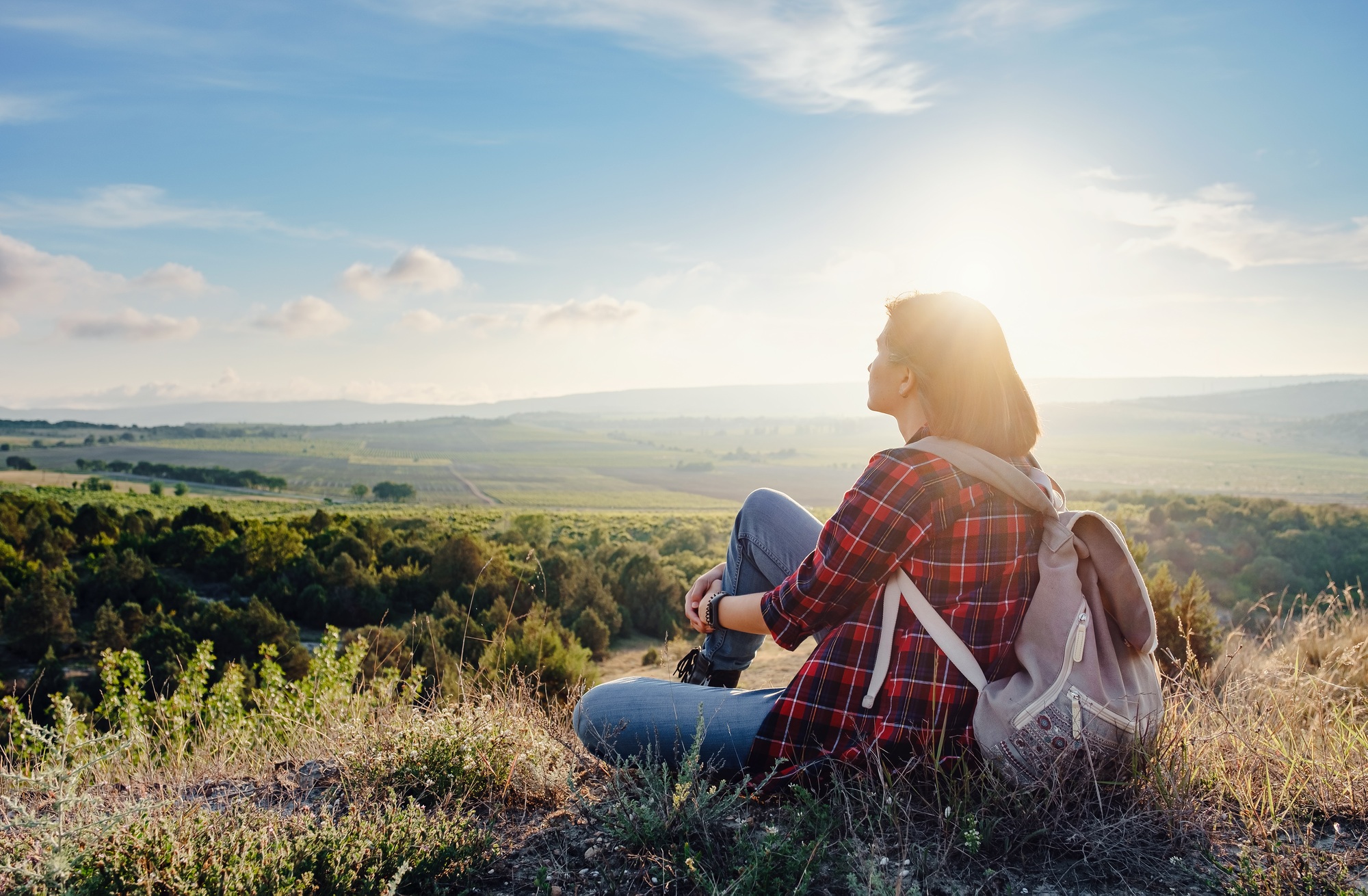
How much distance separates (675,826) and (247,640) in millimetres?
14339

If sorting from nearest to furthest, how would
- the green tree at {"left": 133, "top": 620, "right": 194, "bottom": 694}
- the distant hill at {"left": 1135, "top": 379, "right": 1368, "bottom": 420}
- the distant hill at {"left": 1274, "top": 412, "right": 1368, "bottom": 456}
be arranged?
the green tree at {"left": 133, "top": 620, "right": 194, "bottom": 694}, the distant hill at {"left": 1274, "top": 412, "right": 1368, "bottom": 456}, the distant hill at {"left": 1135, "top": 379, "right": 1368, "bottom": 420}

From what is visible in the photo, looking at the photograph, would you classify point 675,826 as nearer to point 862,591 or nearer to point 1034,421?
point 862,591

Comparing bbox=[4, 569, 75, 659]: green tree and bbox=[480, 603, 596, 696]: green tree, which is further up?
bbox=[480, 603, 596, 696]: green tree

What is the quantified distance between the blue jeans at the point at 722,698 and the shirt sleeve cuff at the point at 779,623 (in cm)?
21

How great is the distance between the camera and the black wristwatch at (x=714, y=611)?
2.12 m

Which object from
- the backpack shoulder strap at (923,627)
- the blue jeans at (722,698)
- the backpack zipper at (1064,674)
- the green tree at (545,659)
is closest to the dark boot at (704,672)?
the blue jeans at (722,698)

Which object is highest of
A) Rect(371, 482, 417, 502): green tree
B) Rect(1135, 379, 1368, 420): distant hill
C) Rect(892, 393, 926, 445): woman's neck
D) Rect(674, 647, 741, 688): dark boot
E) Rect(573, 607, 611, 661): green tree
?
Rect(1135, 379, 1368, 420): distant hill

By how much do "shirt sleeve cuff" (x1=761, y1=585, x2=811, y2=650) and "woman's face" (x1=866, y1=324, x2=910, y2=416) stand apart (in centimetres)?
52

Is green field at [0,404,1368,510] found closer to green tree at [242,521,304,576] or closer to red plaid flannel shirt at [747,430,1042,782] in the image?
green tree at [242,521,304,576]

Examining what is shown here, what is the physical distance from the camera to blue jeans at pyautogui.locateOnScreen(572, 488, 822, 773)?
1.92 metres

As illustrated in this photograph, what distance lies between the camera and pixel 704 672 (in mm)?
2318

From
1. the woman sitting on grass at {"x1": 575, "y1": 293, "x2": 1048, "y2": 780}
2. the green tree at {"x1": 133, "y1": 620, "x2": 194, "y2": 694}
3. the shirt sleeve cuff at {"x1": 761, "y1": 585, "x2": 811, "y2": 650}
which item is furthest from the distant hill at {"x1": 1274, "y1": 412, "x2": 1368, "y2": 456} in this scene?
the shirt sleeve cuff at {"x1": 761, "y1": 585, "x2": 811, "y2": 650}

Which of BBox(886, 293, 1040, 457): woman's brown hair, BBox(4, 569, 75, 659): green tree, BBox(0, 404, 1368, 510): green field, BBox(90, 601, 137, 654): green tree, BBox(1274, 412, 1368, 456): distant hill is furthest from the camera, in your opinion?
BBox(1274, 412, 1368, 456): distant hill

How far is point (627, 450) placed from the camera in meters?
137
